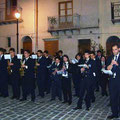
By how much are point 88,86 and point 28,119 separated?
2140 millimetres

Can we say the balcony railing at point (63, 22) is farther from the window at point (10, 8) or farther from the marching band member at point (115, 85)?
the marching band member at point (115, 85)

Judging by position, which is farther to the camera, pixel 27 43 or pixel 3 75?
pixel 27 43

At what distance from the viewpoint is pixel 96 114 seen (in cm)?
687

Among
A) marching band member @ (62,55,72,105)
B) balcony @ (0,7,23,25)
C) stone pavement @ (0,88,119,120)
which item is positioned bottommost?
stone pavement @ (0,88,119,120)

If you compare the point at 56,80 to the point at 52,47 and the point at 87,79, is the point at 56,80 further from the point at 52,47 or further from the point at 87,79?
the point at 52,47

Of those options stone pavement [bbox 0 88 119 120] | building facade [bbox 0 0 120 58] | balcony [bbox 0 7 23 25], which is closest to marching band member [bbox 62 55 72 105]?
stone pavement [bbox 0 88 119 120]

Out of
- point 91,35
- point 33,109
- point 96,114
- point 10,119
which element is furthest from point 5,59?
point 91,35

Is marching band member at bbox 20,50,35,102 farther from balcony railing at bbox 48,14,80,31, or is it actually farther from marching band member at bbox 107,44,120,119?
balcony railing at bbox 48,14,80,31

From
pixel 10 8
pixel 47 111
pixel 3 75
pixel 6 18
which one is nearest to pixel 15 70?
→ pixel 3 75

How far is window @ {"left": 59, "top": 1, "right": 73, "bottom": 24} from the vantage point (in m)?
21.2

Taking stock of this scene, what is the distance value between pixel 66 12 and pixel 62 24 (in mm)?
1255

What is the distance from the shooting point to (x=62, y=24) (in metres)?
21.3

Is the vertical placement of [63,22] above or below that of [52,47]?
above

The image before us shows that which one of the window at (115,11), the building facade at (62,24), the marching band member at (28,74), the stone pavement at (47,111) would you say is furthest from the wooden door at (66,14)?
the stone pavement at (47,111)
